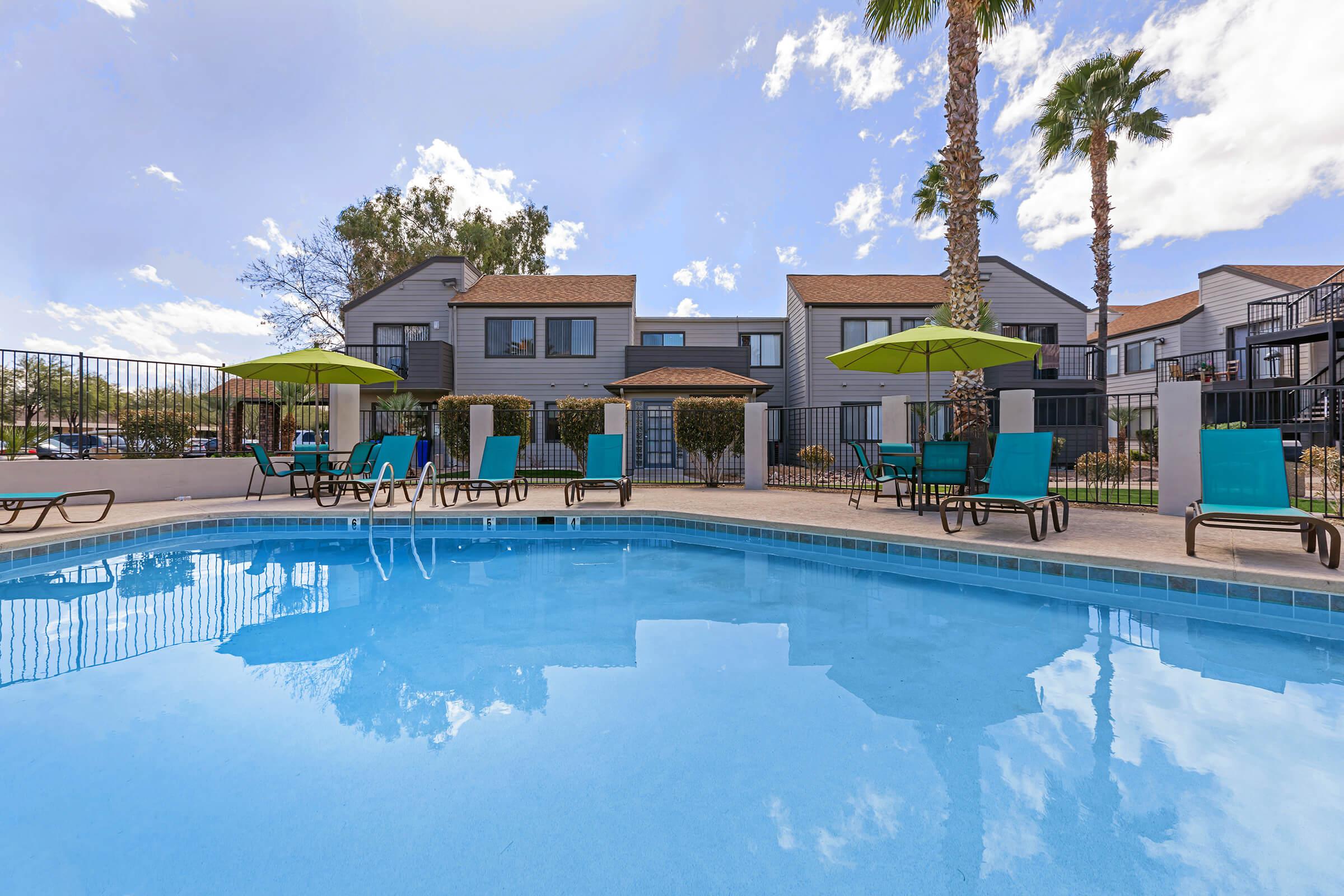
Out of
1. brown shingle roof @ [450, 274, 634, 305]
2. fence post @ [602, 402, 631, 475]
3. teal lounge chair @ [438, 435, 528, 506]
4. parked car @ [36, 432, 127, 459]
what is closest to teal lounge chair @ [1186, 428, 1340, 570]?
teal lounge chair @ [438, 435, 528, 506]

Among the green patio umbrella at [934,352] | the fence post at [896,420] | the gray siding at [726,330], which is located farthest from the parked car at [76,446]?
the gray siding at [726,330]

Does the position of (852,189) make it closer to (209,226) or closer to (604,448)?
(604,448)

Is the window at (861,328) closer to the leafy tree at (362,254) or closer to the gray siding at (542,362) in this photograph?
the gray siding at (542,362)

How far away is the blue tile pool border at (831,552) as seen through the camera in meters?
4.77

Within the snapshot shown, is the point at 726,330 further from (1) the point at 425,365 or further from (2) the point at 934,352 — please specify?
(2) the point at 934,352

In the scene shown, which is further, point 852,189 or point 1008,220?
point 852,189

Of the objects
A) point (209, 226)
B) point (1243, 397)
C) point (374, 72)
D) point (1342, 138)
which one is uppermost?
point (374, 72)

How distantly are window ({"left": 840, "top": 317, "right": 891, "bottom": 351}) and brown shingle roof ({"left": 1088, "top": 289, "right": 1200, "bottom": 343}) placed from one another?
11.1 metres

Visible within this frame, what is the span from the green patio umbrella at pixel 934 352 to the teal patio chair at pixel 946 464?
1.75ft

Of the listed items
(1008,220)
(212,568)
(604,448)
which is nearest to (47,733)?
(212,568)

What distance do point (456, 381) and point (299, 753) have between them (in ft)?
63.9

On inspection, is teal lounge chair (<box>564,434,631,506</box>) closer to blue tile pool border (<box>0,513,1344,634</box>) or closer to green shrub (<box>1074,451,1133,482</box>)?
blue tile pool border (<box>0,513,1344,634</box>)

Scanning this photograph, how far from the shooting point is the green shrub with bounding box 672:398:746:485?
1378 centimetres

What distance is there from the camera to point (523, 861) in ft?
6.57
